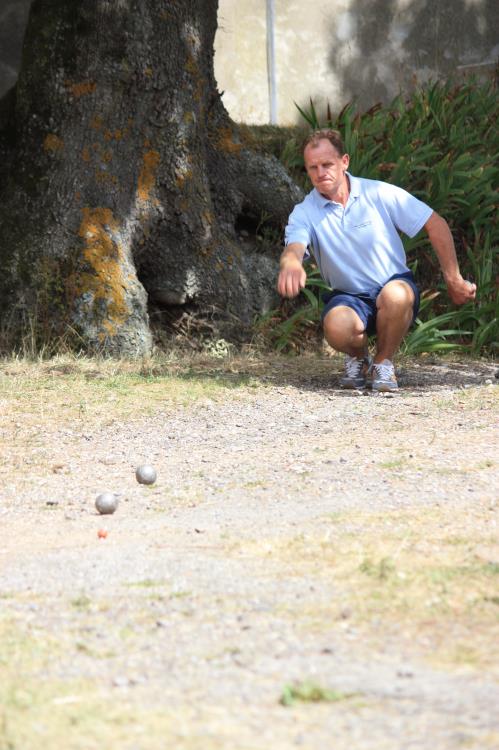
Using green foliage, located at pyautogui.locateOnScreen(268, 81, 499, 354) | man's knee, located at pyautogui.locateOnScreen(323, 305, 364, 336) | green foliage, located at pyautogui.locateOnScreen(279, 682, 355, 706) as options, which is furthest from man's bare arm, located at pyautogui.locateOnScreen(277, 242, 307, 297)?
green foliage, located at pyautogui.locateOnScreen(279, 682, 355, 706)

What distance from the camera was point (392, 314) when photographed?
6.51m

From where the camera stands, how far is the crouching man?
256 inches

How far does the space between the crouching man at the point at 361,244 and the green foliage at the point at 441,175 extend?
5.01 ft

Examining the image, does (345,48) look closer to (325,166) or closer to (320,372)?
(320,372)

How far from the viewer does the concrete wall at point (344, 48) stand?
36.8 feet

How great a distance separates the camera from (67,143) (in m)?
7.65

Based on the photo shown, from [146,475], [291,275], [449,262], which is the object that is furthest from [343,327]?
[146,475]

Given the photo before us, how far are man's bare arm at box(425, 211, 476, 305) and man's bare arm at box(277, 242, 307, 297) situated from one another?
80 centimetres

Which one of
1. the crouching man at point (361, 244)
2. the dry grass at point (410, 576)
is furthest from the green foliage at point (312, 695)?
the crouching man at point (361, 244)

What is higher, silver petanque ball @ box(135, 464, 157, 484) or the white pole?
the white pole

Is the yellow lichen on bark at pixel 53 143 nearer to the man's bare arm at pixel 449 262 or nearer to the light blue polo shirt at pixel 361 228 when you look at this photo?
the light blue polo shirt at pixel 361 228

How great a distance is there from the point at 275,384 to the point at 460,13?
6.80m

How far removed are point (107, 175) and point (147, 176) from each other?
0.93 feet

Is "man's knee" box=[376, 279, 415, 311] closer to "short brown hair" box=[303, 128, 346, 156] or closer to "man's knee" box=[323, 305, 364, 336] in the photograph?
"man's knee" box=[323, 305, 364, 336]
